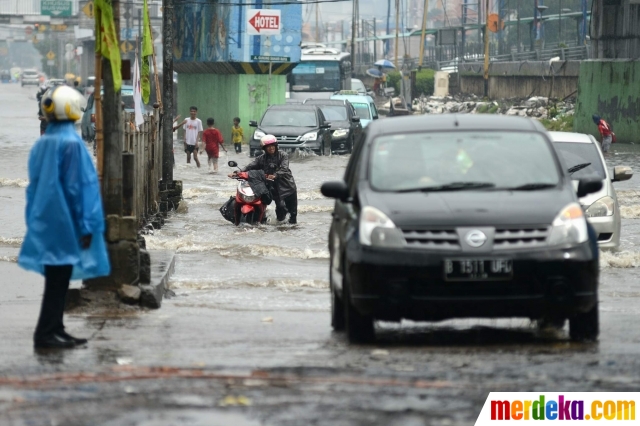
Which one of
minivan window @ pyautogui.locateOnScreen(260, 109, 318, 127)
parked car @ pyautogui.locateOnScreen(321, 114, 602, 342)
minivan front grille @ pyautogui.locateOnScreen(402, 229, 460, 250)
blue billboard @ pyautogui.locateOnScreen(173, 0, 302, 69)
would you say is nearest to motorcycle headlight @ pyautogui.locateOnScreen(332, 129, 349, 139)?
minivan window @ pyautogui.locateOnScreen(260, 109, 318, 127)

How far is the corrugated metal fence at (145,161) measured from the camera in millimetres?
15731

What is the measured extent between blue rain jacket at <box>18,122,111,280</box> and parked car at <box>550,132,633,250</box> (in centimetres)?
742

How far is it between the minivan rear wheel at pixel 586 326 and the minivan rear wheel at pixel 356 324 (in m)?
1.25

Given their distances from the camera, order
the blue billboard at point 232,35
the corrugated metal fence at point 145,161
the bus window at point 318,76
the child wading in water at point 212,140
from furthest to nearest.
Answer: the bus window at point 318,76 < the blue billboard at point 232,35 < the child wading in water at point 212,140 < the corrugated metal fence at point 145,161

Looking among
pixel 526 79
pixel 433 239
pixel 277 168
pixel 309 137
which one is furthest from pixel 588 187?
pixel 526 79

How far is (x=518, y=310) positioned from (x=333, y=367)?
136 cm

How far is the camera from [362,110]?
4462 cm

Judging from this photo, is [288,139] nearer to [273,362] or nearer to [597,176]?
[597,176]

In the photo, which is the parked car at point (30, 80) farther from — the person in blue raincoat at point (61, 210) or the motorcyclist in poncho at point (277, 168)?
the person in blue raincoat at point (61, 210)

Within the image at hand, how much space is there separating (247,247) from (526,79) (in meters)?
52.8

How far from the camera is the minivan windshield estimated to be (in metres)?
8.31

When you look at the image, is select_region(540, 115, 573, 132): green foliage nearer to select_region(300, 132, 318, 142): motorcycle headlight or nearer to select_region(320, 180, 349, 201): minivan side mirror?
select_region(300, 132, 318, 142): motorcycle headlight

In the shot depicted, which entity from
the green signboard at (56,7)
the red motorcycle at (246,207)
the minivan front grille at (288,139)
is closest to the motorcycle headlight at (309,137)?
the minivan front grille at (288,139)

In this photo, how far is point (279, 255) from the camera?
627 inches
